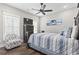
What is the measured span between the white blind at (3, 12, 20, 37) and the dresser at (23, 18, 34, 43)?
0.15 metres

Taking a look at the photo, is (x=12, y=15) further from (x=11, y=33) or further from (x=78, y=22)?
(x=78, y=22)

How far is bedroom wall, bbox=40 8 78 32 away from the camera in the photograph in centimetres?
139

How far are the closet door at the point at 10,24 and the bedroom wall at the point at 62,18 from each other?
0.52 metres

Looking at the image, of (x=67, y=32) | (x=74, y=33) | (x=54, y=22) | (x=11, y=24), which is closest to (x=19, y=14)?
(x=11, y=24)

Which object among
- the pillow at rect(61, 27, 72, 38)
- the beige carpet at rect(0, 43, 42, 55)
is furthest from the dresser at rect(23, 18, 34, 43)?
the pillow at rect(61, 27, 72, 38)

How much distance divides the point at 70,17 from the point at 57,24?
0.29 meters

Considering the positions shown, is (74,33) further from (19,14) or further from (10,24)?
(10,24)

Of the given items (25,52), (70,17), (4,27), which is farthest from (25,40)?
(70,17)

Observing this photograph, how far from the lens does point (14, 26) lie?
148 cm

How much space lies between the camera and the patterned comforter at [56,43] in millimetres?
1383

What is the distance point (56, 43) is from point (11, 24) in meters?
1.01

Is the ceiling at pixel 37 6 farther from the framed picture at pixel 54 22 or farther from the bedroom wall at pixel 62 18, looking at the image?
the framed picture at pixel 54 22

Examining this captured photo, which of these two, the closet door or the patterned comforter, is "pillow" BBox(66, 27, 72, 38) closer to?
the patterned comforter

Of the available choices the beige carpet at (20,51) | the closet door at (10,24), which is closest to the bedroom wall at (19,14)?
the closet door at (10,24)
